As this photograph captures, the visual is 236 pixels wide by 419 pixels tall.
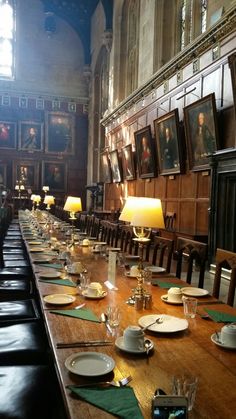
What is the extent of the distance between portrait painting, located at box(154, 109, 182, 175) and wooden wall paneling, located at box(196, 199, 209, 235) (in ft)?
3.45

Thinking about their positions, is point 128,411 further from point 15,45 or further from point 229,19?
point 15,45

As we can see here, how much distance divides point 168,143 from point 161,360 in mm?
7411

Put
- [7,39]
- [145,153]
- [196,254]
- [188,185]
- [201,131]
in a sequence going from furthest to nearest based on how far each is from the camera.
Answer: [7,39], [145,153], [188,185], [201,131], [196,254]

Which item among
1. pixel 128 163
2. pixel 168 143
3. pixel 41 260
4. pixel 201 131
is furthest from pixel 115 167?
pixel 41 260

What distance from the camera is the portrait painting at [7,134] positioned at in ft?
61.8

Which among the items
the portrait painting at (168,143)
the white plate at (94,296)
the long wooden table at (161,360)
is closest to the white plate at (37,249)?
the white plate at (94,296)

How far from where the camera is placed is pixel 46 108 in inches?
768

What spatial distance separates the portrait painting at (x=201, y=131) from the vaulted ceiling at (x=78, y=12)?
45.8ft

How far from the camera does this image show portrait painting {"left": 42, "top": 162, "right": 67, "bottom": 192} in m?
19.4

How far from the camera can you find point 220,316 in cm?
204

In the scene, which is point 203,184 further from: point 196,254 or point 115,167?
point 115,167

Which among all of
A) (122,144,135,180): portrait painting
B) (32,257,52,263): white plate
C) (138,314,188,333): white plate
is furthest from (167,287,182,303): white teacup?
(122,144,135,180): portrait painting

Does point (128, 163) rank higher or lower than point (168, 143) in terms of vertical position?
lower

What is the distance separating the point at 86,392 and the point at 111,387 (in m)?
0.09
